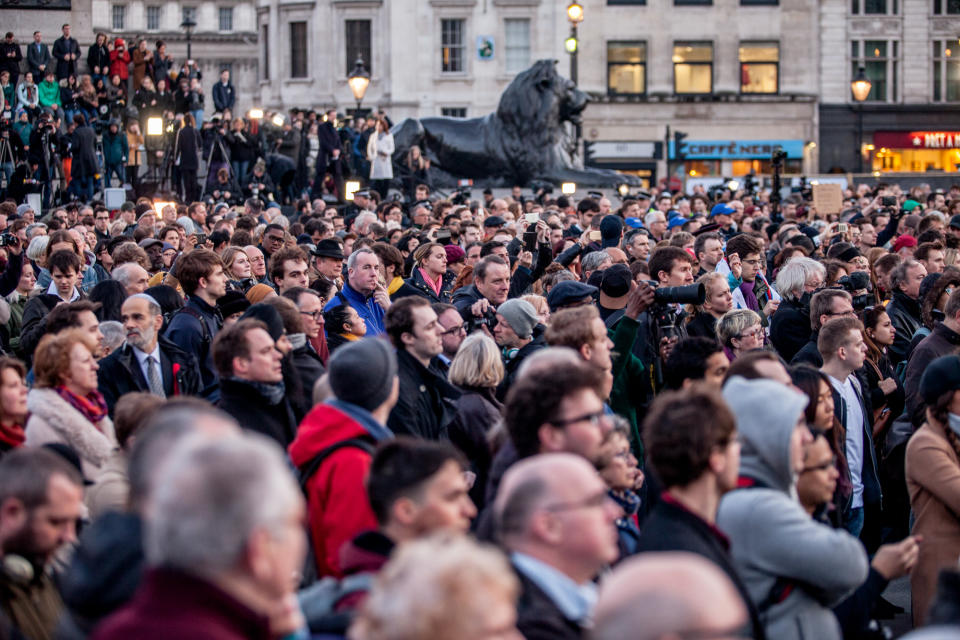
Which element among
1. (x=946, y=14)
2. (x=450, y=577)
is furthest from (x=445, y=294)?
(x=946, y=14)

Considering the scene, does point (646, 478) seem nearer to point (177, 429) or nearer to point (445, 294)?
point (177, 429)

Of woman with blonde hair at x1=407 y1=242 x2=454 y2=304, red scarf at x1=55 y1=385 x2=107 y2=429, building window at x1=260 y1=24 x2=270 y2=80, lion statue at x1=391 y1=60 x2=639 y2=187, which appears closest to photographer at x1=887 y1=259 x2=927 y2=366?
woman with blonde hair at x1=407 y1=242 x2=454 y2=304

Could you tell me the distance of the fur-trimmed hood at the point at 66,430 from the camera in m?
5.71

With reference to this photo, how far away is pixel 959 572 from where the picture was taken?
400 cm

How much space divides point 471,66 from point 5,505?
49.1 meters

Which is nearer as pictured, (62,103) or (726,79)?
(62,103)

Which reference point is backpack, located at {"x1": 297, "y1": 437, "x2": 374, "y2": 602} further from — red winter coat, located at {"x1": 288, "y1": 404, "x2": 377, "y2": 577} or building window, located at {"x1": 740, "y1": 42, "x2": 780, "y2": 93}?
building window, located at {"x1": 740, "y1": 42, "x2": 780, "y2": 93}

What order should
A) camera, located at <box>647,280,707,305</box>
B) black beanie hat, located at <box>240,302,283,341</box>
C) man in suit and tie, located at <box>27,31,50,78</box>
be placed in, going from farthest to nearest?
man in suit and tie, located at <box>27,31,50,78</box> < camera, located at <box>647,280,707,305</box> < black beanie hat, located at <box>240,302,283,341</box>

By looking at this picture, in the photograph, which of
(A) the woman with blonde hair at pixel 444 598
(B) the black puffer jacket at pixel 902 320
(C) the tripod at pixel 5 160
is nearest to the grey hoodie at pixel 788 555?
(A) the woman with blonde hair at pixel 444 598

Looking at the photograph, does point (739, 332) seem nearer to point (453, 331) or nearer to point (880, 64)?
point (453, 331)

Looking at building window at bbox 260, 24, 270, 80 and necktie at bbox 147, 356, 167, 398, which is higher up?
building window at bbox 260, 24, 270, 80

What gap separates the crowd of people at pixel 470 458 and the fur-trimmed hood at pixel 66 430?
0.04ft

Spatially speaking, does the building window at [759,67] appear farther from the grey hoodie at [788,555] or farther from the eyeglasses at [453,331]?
the grey hoodie at [788,555]

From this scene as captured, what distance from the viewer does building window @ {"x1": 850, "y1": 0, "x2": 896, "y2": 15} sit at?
5375 cm
